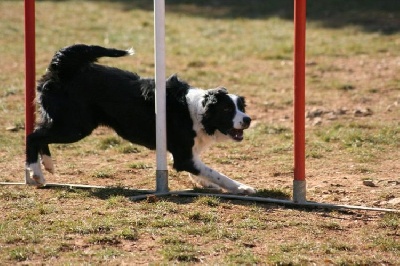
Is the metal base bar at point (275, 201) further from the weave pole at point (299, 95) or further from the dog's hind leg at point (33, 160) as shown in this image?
the dog's hind leg at point (33, 160)

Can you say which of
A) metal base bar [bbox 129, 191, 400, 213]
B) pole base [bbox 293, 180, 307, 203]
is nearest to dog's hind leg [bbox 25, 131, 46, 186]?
metal base bar [bbox 129, 191, 400, 213]

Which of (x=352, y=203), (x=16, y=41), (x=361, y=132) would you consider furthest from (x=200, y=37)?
(x=352, y=203)

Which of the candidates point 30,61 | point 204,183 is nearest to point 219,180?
point 204,183

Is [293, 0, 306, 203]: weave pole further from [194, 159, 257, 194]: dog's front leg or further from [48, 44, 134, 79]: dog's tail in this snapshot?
[48, 44, 134, 79]: dog's tail

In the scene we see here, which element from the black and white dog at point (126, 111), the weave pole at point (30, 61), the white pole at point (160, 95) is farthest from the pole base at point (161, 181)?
the weave pole at point (30, 61)

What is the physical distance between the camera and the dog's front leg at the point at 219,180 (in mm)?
7057

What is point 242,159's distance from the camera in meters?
8.47

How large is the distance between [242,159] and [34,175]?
219cm

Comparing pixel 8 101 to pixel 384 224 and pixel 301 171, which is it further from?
pixel 384 224

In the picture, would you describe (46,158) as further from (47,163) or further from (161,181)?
(161,181)

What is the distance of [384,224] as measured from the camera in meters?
6.01

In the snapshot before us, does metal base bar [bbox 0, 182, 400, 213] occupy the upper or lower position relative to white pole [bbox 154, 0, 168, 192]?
lower

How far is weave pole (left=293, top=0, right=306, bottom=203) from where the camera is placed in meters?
6.30

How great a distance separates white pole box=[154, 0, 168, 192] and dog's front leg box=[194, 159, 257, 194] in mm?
375
